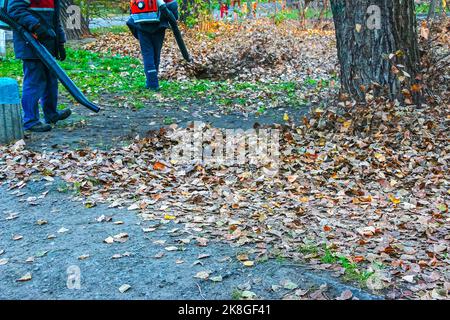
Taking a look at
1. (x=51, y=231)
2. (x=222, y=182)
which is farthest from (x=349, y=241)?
(x=51, y=231)

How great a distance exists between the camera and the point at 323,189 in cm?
639

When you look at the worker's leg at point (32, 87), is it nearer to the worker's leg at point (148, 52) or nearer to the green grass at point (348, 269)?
the worker's leg at point (148, 52)

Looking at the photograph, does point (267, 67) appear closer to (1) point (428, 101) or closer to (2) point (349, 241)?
(1) point (428, 101)

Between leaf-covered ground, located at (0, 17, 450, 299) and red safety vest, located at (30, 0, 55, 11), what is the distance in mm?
1800

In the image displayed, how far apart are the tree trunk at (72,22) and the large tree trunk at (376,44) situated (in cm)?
1249

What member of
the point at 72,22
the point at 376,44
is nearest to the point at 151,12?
the point at 376,44

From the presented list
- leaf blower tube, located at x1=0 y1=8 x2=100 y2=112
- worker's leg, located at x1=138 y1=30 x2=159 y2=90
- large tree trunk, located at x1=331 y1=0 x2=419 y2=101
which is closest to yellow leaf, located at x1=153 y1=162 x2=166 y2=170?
leaf blower tube, located at x1=0 y1=8 x2=100 y2=112

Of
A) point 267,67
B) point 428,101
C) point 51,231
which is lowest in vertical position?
point 51,231

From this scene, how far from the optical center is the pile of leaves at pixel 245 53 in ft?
45.0

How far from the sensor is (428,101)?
28.7 feet

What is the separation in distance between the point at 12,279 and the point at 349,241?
2592mm

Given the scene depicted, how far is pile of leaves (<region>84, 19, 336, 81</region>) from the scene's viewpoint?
45.0 feet

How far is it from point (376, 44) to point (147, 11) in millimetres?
4303
